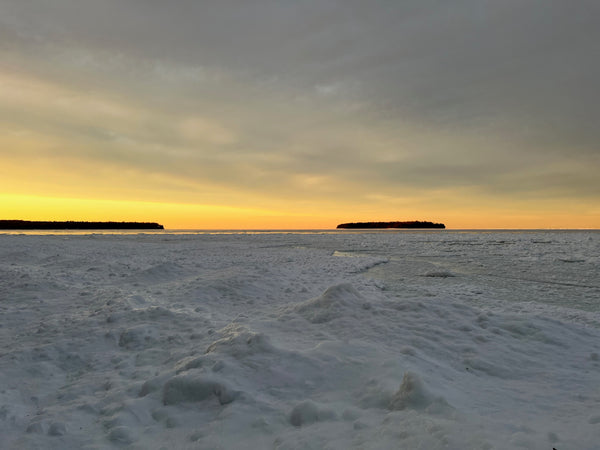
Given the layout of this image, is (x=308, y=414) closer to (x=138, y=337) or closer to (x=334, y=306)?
(x=334, y=306)

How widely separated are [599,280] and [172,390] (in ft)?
53.6

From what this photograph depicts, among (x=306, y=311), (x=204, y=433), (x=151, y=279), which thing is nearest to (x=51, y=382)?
(x=204, y=433)

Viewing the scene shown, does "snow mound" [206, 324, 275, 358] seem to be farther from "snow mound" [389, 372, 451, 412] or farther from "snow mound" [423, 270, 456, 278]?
"snow mound" [423, 270, 456, 278]

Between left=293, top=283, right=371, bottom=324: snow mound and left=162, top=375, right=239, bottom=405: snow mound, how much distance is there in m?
2.99

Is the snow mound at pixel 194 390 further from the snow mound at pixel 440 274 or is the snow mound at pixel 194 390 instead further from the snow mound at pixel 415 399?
the snow mound at pixel 440 274

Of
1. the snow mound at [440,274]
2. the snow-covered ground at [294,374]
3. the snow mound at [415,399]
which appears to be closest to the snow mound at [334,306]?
the snow-covered ground at [294,374]

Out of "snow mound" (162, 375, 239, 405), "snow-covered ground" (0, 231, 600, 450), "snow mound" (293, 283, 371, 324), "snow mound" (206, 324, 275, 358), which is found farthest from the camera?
"snow mound" (293, 283, 371, 324)

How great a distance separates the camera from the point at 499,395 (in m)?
4.04

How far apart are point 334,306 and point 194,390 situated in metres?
3.62

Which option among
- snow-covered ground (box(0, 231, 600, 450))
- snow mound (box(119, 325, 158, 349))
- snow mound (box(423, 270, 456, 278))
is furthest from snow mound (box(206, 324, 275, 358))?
snow mound (box(423, 270, 456, 278))

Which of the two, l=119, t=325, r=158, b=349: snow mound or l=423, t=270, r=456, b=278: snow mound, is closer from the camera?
l=119, t=325, r=158, b=349: snow mound

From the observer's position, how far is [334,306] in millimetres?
7004

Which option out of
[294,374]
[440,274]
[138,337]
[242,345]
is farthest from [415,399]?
[440,274]

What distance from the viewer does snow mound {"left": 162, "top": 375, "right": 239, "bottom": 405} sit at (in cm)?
387
